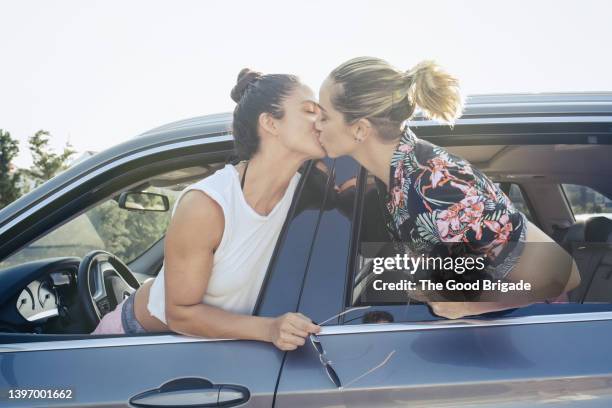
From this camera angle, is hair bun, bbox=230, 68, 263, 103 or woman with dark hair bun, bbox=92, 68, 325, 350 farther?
hair bun, bbox=230, 68, 263, 103

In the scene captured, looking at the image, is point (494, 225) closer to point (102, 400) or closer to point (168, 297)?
point (168, 297)

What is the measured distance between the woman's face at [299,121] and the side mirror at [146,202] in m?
1.03

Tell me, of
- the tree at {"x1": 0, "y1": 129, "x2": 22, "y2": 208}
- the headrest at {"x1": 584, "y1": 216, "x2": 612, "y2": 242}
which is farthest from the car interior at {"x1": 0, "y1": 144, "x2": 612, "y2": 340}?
the tree at {"x1": 0, "y1": 129, "x2": 22, "y2": 208}

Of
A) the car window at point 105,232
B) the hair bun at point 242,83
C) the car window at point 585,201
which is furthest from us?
the car window at point 585,201

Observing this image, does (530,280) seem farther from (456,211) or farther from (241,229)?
(241,229)

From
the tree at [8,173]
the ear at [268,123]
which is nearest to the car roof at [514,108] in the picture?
the ear at [268,123]

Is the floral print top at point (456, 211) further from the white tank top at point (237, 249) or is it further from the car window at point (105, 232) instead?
the car window at point (105, 232)

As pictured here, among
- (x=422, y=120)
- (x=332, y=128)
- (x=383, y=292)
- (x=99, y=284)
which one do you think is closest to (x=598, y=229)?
(x=422, y=120)

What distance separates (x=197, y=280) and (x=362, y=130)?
25.4 inches

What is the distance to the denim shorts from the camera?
6.16 ft

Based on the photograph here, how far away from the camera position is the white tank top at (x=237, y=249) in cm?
170

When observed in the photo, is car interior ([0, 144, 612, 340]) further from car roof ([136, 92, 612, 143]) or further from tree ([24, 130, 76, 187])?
tree ([24, 130, 76, 187])

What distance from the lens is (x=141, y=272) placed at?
128 inches

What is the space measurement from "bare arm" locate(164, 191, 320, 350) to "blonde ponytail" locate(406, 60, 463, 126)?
0.66 meters
